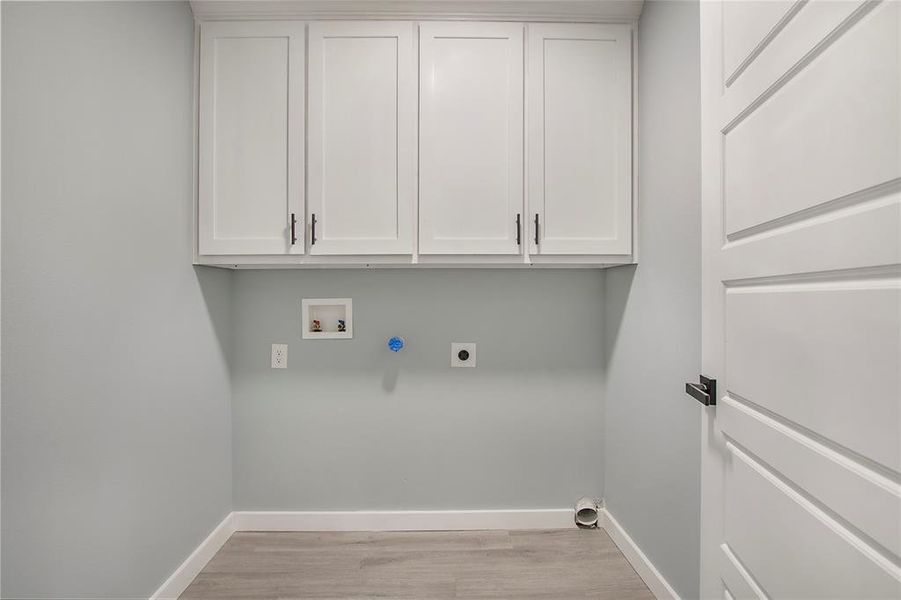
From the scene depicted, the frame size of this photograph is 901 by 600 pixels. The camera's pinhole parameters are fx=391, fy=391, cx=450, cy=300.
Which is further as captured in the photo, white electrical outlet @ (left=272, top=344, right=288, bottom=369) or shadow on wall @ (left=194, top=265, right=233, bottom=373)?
white electrical outlet @ (left=272, top=344, right=288, bottom=369)

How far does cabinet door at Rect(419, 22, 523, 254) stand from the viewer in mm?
1647

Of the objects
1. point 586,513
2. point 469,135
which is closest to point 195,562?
point 586,513

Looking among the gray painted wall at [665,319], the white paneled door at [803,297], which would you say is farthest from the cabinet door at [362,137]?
the white paneled door at [803,297]

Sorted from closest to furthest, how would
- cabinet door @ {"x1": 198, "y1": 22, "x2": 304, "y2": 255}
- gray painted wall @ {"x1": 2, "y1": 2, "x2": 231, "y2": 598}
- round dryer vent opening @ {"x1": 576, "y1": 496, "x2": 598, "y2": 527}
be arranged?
gray painted wall @ {"x1": 2, "y1": 2, "x2": 231, "y2": 598}
cabinet door @ {"x1": 198, "y1": 22, "x2": 304, "y2": 255}
round dryer vent opening @ {"x1": 576, "y1": 496, "x2": 598, "y2": 527}

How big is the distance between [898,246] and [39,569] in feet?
6.32

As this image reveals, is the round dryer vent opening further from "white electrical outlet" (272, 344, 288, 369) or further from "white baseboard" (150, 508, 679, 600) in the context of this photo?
"white electrical outlet" (272, 344, 288, 369)

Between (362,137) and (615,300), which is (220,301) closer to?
(362,137)

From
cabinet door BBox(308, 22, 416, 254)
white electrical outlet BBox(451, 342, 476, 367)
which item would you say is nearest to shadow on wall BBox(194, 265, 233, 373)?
cabinet door BBox(308, 22, 416, 254)

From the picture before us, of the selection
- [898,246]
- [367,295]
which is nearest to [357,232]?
[367,295]

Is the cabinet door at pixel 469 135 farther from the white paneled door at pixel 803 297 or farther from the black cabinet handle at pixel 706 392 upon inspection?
the black cabinet handle at pixel 706 392

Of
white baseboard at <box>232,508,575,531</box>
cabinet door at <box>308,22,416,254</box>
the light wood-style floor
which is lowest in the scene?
the light wood-style floor

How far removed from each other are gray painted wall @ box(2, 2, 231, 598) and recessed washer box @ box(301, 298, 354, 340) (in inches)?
18.2

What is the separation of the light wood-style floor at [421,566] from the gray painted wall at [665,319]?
0.78ft

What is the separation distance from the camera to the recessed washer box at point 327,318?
77.6 inches
